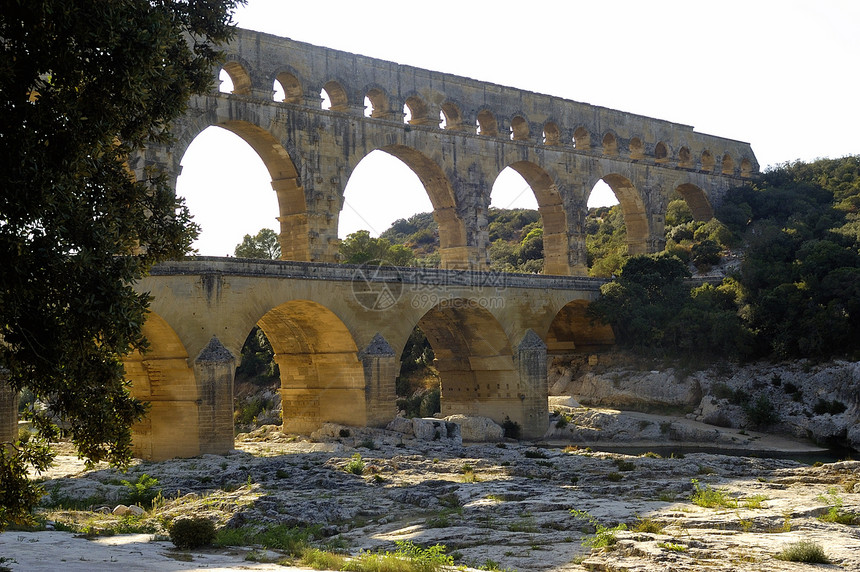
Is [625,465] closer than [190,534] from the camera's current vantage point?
No

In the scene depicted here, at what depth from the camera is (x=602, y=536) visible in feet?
45.9

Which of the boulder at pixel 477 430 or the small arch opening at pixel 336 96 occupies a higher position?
the small arch opening at pixel 336 96

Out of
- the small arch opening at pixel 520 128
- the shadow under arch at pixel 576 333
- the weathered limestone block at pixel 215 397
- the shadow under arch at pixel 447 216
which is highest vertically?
the small arch opening at pixel 520 128

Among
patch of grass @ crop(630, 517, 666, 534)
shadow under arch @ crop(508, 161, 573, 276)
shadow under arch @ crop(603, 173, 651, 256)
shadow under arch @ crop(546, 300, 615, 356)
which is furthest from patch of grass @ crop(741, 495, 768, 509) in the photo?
shadow under arch @ crop(603, 173, 651, 256)

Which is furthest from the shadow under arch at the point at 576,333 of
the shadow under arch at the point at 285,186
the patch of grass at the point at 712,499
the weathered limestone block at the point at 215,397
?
the patch of grass at the point at 712,499

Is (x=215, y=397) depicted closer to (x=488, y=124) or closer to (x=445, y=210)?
(x=445, y=210)

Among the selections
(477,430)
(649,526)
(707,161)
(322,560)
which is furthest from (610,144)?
(322,560)

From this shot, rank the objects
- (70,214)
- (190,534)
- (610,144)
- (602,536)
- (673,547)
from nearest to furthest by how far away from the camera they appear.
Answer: (70,214) → (673,547) → (602,536) → (190,534) → (610,144)

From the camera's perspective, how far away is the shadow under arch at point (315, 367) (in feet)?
101

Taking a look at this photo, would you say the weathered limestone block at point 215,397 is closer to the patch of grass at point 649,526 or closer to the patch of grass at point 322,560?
the patch of grass at point 322,560

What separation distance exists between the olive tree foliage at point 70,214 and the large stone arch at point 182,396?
14.5 meters

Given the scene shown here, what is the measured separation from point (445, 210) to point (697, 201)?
20.3m

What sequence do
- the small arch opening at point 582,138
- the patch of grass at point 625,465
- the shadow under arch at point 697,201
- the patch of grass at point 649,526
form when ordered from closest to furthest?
the patch of grass at point 649,526
the patch of grass at point 625,465
the small arch opening at point 582,138
the shadow under arch at point 697,201

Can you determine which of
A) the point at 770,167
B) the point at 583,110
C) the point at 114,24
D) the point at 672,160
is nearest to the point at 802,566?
the point at 114,24
